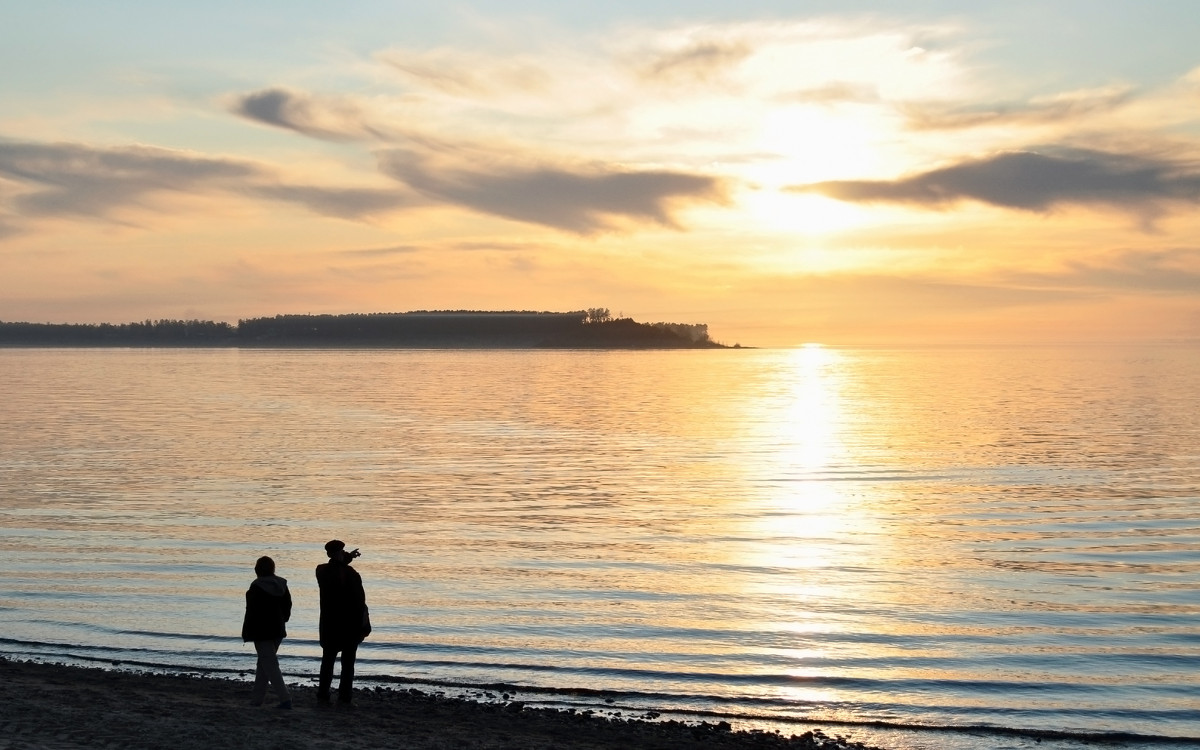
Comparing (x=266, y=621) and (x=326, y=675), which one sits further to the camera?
(x=326, y=675)

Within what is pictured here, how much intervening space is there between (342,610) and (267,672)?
1.17 meters

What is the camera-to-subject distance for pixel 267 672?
13844 millimetres

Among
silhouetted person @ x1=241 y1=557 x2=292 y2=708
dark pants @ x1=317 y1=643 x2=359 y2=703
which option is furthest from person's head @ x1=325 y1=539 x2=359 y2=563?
dark pants @ x1=317 y1=643 x2=359 y2=703

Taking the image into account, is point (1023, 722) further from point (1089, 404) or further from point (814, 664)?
point (1089, 404)

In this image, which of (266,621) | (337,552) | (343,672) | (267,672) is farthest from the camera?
(343,672)

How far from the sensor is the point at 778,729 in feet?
47.5

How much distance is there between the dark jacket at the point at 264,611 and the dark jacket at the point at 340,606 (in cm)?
45

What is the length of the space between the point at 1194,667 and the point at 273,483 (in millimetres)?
30081

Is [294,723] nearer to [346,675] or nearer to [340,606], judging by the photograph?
[346,675]

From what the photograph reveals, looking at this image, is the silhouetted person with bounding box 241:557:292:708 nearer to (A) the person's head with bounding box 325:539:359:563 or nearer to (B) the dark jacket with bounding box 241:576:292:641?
(B) the dark jacket with bounding box 241:576:292:641

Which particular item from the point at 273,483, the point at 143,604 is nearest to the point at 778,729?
the point at 143,604

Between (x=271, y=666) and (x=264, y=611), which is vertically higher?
(x=264, y=611)

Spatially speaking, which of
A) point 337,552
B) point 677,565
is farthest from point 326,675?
point 677,565

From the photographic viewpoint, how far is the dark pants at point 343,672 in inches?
555
